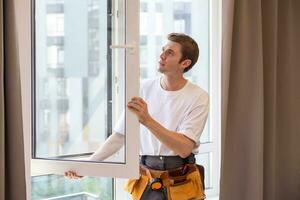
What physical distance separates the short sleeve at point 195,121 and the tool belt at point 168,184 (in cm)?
17

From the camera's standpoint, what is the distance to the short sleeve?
7.13 ft

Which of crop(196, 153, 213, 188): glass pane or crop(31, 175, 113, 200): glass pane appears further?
crop(196, 153, 213, 188): glass pane

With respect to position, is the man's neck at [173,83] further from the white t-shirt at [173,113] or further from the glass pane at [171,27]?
the glass pane at [171,27]

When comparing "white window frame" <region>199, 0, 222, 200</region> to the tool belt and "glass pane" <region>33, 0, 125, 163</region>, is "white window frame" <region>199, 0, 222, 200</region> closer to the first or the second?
the tool belt

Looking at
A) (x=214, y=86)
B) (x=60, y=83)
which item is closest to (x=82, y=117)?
(x=60, y=83)

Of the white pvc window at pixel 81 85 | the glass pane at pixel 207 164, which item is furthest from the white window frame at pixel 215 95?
the white pvc window at pixel 81 85

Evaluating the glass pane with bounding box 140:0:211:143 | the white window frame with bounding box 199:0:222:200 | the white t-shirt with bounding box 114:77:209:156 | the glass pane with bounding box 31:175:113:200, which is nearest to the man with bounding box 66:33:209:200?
the white t-shirt with bounding box 114:77:209:156

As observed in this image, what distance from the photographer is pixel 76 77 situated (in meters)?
2.23

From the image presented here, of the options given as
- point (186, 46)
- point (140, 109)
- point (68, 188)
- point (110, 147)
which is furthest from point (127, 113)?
point (68, 188)

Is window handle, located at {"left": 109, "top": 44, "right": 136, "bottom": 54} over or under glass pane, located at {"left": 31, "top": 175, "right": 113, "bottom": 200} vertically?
over

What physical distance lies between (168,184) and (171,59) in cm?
61

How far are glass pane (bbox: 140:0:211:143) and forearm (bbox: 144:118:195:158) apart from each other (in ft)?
2.63

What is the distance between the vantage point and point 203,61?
3.09 metres

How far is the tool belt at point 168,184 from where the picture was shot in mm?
2172
